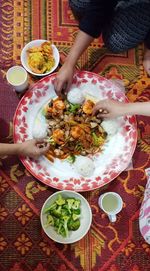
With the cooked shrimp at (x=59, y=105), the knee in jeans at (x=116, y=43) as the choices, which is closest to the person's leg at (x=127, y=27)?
the knee in jeans at (x=116, y=43)

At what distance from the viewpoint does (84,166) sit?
144 centimetres

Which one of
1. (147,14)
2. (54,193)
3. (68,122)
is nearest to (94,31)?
(147,14)

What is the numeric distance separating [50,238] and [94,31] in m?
0.80

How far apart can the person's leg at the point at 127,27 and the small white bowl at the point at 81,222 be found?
632 millimetres

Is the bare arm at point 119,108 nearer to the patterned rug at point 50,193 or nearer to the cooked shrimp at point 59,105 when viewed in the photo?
the cooked shrimp at point 59,105

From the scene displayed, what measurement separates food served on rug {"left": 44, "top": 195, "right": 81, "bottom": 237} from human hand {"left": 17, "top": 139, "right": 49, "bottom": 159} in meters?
0.19

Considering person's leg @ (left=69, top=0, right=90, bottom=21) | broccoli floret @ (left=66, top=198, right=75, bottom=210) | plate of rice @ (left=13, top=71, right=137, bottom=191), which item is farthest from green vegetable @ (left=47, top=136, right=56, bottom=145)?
person's leg @ (left=69, top=0, right=90, bottom=21)

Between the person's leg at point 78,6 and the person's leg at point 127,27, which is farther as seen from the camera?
the person's leg at point 78,6

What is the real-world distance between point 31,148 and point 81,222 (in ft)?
1.13

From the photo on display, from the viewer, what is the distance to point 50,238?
144cm

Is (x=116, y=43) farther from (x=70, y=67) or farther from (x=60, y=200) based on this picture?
(x=60, y=200)

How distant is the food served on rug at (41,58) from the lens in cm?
156

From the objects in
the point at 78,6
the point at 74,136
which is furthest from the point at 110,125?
the point at 78,6

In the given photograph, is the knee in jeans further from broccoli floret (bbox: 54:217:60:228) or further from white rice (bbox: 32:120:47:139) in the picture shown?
broccoli floret (bbox: 54:217:60:228)
